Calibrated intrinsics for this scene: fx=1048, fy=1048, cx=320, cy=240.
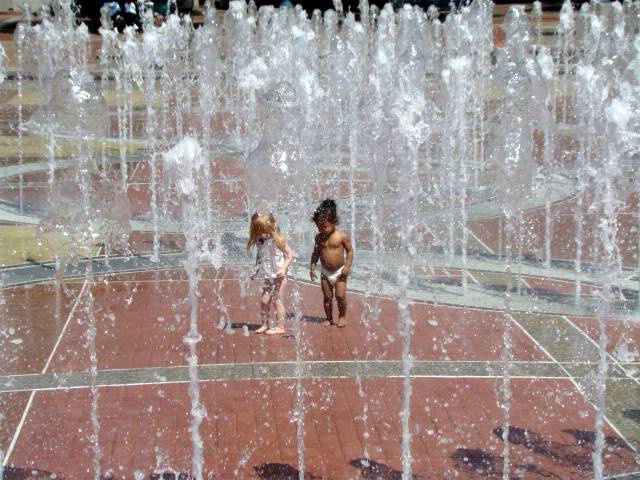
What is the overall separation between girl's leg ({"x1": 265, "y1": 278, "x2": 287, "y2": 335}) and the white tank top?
0.09 metres

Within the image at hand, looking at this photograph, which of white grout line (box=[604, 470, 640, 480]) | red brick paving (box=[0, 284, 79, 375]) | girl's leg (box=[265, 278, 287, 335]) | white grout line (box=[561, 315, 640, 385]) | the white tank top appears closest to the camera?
white grout line (box=[604, 470, 640, 480])

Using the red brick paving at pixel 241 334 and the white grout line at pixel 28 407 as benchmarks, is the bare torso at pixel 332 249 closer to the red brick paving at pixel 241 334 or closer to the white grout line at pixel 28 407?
the red brick paving at pixel 241 334

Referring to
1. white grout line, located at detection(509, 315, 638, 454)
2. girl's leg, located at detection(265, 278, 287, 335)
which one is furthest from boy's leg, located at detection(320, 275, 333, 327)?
white grout line, located at detection(509, 315, 638, 454)

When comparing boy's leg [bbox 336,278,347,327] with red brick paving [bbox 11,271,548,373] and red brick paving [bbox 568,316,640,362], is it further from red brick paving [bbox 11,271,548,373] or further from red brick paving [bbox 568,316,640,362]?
red brick paving [bbox 568,316,640,362]

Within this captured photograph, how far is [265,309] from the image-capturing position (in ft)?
24.5

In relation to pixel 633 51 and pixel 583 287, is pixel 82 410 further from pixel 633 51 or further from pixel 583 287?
pixel 633 51

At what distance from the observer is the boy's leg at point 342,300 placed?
7508mm

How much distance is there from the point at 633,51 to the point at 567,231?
1050 cm

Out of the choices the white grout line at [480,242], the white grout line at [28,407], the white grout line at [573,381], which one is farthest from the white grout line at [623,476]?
the white grout line at [480,242]

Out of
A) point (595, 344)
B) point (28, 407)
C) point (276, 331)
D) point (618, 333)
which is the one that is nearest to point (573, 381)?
point (595, 344)

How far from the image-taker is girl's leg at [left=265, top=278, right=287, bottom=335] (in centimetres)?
736

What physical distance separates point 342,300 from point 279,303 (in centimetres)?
47

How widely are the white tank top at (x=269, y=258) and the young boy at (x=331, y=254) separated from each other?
0.26 metres

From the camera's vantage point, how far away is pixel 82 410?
607 cm
